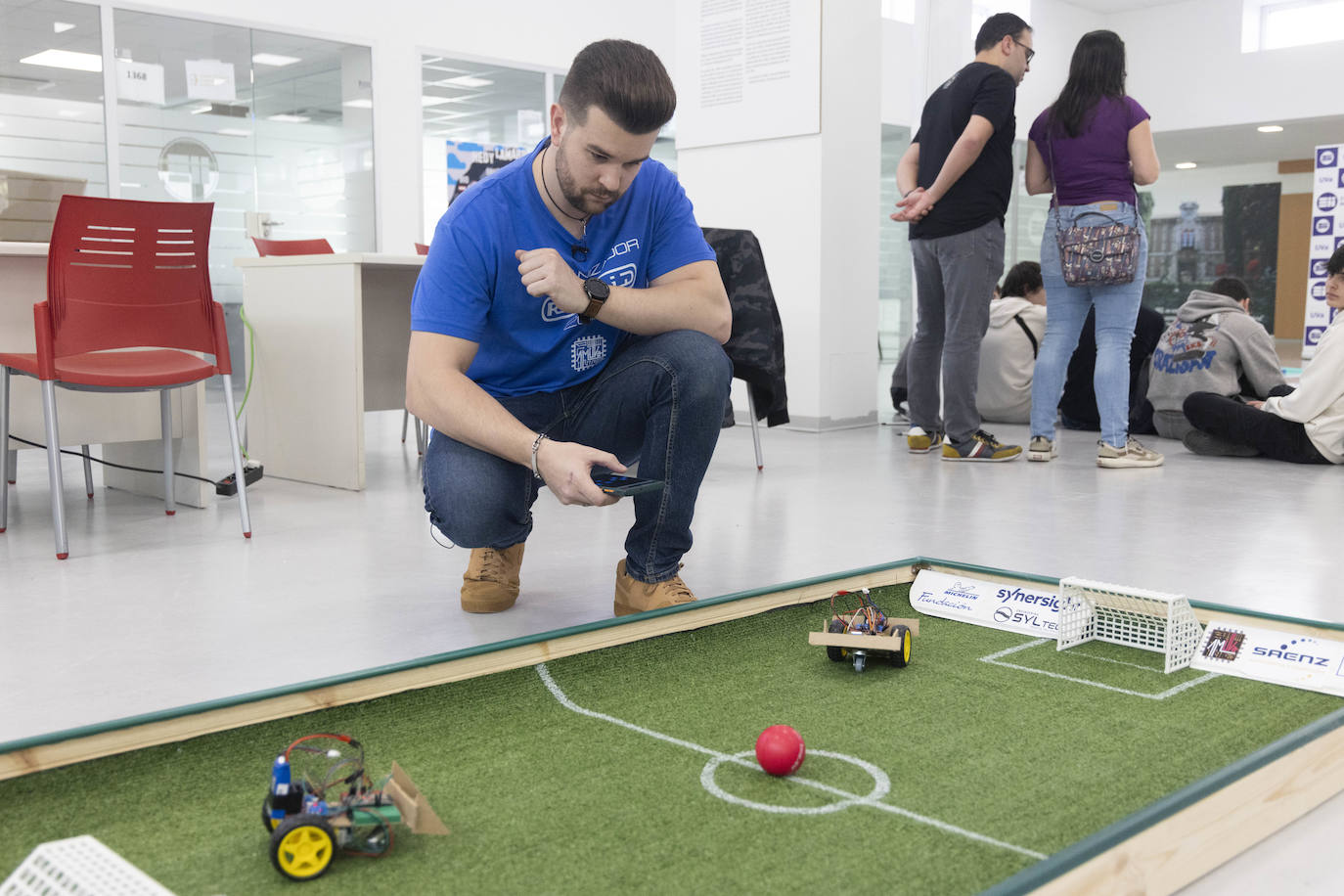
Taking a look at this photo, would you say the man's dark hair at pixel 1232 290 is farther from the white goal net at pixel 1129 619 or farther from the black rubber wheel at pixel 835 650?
the black rubber wheel at pixel 835 650

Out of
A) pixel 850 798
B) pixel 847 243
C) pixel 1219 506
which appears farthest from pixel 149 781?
pixel 847 243

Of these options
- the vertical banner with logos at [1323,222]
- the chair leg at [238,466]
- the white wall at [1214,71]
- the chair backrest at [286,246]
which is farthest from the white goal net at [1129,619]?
the white wall at [1214,71]

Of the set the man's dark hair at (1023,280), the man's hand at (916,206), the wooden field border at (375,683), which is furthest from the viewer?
the man's dark hair at (1023,280)

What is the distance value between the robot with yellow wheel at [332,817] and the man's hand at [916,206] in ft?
10.3

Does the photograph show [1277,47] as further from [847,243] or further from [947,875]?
[947,875]

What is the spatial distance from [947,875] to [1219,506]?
242 cm

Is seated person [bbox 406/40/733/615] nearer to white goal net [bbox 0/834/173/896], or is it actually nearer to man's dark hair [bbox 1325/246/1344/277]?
white goal net [bbox 0/834/173/896]

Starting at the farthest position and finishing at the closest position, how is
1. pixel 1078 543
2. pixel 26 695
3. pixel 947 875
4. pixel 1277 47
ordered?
pixel 1277 47 < pixel 1078 543 < pixel 26 695 < pixel 947 875

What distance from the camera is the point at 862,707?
1.39m

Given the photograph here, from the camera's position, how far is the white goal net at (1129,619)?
1.54m

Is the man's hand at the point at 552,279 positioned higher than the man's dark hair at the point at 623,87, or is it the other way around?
the man's dark hair at the point at 623,87

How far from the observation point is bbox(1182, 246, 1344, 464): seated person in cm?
366

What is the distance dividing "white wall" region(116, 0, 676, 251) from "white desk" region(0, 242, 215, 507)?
3.61 meters

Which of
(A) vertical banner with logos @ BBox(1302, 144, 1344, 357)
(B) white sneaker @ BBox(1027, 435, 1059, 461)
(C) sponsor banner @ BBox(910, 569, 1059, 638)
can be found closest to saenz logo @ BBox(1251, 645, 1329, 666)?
(C) sponsor banner @ BBox(910, 569, 1059, 638)
